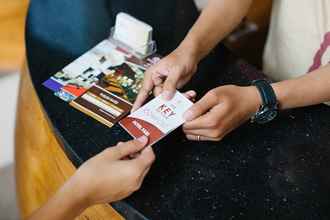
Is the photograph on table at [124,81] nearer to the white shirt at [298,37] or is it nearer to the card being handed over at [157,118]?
the card being handed over at [157,118]

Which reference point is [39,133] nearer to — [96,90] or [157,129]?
[96,90]

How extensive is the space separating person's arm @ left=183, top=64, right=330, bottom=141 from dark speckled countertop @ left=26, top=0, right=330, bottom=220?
3cm

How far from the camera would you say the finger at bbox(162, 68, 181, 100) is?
82cm

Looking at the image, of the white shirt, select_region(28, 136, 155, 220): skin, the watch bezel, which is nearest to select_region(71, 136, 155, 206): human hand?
select_region(28, 136, 155, 220): skin

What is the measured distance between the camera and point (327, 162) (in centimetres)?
79

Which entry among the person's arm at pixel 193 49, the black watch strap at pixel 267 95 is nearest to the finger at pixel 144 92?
the person's arm at pixel 193 49

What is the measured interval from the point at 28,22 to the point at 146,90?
1.19ft

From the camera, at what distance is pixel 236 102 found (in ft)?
2.63

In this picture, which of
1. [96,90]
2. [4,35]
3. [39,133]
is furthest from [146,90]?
[4,35]

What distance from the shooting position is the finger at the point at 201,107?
0.77 m

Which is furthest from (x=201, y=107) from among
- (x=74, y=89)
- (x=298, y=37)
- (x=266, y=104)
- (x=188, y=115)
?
(x=298, y=37)

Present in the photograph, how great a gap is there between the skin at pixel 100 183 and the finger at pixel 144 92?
0.39ft

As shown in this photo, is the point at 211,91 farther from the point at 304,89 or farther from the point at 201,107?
the point at 304,89

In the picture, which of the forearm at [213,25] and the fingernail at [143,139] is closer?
the fingernail at [143,139]
